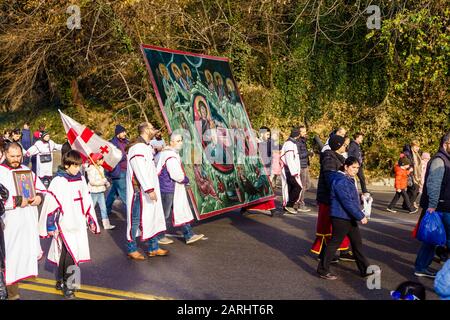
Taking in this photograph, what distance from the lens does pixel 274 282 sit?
7312 mm

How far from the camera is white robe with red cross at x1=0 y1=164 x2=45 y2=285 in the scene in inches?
254

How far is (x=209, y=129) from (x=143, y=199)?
2.42 metres

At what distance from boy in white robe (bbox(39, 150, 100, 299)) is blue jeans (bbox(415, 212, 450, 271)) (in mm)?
3970

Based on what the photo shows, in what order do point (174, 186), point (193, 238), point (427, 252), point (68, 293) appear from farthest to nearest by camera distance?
point (193, 238) → point (174, 186) → point (427, 252) → point (68, 293)

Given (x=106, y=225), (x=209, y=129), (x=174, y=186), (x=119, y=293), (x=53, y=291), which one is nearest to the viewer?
(x=119, y=293)

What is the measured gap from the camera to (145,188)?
8.25m

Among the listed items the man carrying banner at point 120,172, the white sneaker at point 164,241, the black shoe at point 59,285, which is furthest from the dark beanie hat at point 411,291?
the man carrying banner at point 120,172

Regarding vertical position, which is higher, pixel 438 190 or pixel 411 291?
pixel 438 190

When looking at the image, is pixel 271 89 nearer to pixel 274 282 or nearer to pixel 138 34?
pixel 138 34

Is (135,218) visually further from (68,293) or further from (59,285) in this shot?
(68,293)

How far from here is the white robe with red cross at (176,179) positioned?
9.05 meters

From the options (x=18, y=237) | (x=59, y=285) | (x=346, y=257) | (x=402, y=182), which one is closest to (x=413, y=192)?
(x=402, y=182)

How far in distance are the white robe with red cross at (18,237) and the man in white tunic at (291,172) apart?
6.34 meters

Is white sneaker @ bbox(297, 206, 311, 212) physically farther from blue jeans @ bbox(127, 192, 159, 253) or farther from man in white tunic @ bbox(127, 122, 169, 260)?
blue jeans @ bbox(127, 192, 159, 253)
